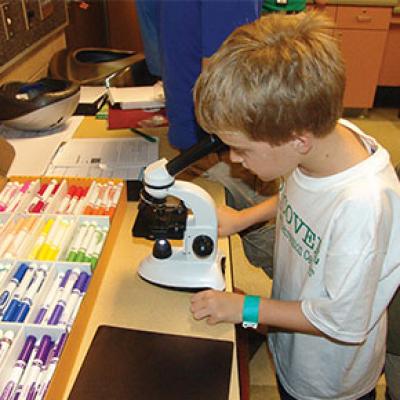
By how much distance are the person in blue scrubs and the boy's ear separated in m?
0.36

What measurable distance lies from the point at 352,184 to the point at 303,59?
0.21 metres

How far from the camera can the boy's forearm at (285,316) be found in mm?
816

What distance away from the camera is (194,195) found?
2.81ft

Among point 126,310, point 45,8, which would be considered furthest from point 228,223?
point 45,8

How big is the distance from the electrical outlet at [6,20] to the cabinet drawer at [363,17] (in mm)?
2285

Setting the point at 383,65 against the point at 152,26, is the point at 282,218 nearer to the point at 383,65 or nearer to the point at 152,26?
the point at 152,26

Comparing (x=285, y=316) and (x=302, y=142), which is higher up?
(x=302, y=142)

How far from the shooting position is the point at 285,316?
0.82m

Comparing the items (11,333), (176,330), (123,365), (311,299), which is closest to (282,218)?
(311,299)

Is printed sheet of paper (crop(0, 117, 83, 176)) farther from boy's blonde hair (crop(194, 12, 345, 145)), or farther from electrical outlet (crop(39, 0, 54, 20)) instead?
boy's blonde hair (crop(194, 12, 345, 145))

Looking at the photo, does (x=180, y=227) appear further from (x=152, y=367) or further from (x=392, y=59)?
(x=392, y=59)

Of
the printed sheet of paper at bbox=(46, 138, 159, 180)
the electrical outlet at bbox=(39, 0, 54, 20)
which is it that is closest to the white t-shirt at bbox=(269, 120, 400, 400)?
the printed sheet of paper at bbox=(46, 138, 159, 180)

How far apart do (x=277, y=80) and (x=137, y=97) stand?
3.36 feet

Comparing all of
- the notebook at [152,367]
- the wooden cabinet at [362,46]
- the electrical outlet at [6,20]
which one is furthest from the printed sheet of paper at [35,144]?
the wooden cabinet at [362,46]
